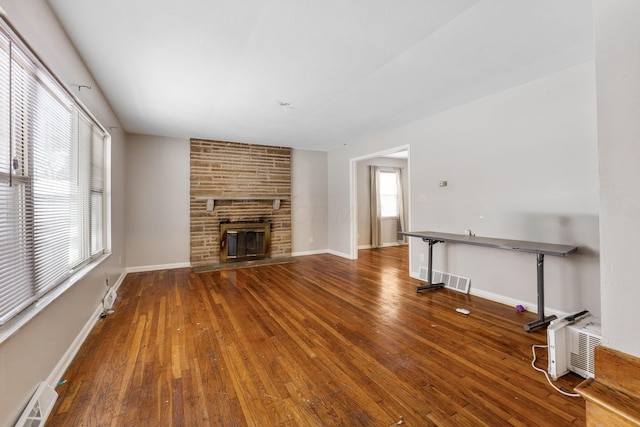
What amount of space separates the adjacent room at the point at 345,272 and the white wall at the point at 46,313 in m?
0.02

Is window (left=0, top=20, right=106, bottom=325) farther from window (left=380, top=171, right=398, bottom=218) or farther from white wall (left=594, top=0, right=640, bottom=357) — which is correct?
window (left=380, top=171, right=398, bottom=218)

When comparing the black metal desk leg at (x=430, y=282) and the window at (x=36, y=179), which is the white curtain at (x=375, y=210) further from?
the window at (x=36, y=179)

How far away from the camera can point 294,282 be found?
14.1 ft

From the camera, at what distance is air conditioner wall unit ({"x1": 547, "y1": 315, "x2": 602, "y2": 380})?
1844 millimetres

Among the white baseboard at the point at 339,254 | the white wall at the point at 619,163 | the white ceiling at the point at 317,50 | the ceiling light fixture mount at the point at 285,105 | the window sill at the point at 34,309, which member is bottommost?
the white baseboard at the point at 339,254

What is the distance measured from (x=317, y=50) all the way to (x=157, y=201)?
4329 millimetres

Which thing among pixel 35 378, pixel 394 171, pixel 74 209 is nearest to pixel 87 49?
pixel 74 209

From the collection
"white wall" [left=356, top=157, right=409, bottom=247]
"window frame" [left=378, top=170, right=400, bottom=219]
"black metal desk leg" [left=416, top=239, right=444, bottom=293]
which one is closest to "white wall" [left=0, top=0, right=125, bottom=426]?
"black metal desk leg" [left=416, top=239, right=444, bottom=293]

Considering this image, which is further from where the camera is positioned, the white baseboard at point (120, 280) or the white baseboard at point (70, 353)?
the white baseboard at point (120, 280)

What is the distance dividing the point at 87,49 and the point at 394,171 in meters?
6.97

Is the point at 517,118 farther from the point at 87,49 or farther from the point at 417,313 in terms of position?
the point at 87,49

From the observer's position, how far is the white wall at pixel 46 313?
1.38 m

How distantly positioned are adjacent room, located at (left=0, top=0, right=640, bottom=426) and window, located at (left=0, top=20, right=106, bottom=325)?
0.06ft

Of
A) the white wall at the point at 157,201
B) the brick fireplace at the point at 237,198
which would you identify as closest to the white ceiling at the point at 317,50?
the white wall at the point at 157,201
